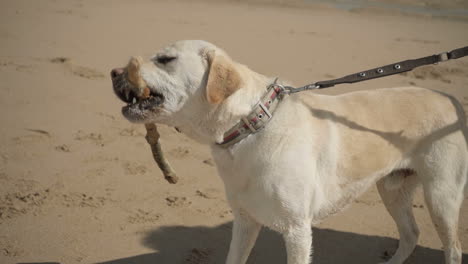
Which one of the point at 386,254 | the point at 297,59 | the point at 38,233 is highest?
the point at 297,59

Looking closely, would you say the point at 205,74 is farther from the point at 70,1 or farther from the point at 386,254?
the point at 70,1

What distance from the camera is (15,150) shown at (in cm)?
428

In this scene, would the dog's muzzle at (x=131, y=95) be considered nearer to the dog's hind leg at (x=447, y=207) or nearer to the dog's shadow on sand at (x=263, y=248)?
the dog's shadow on sand at (x=263, y=248)

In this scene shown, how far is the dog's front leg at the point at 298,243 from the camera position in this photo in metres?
2.46

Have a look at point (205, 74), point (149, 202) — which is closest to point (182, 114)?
point (205, 74)

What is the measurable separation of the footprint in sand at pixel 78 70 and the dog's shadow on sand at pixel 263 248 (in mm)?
3307

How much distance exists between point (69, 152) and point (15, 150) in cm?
49

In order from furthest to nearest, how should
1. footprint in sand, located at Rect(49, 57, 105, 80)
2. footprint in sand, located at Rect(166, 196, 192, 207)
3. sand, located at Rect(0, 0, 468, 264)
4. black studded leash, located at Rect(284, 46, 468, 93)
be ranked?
footprint in sand, located at Rect(49, 57, 105, 80), footprint in sand, located at Rect(166, 196, 192, 207), sand, located at Rect(0, 0, 468, 264), black studded leash, located at Rect(284, 46, 468, 93)

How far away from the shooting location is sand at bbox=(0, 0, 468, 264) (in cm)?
339

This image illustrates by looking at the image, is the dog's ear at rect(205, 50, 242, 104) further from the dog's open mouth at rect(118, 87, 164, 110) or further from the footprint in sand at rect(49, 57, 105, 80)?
the footprint in sand at rect(49, 57, 105, 80)

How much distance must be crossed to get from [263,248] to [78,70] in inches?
159

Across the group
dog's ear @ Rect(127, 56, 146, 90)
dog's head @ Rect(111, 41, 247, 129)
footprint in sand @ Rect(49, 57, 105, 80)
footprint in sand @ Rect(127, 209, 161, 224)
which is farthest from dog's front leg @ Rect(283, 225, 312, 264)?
footprint in sand @ Rect(49, 57, 105, 80)

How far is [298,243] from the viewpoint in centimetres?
248

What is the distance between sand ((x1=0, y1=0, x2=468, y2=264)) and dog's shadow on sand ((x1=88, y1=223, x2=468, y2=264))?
0.01m
